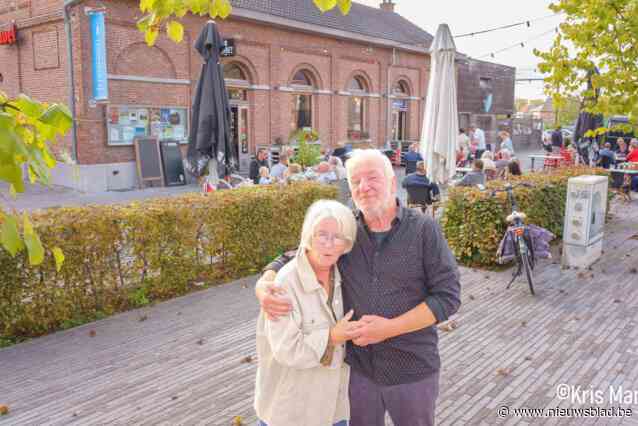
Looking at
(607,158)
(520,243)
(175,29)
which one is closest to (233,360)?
(175,29)

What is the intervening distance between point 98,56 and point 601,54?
1242 centimetres

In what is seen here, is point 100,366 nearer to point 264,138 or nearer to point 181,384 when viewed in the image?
point 181,384

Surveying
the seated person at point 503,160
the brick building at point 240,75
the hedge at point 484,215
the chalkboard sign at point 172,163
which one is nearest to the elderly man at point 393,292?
the hedge at point 484,215

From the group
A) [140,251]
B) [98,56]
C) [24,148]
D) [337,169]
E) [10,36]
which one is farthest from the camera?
[10,36]

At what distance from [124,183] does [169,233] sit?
10.9 meters

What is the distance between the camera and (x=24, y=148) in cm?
133

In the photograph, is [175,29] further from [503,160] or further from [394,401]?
[503,160]

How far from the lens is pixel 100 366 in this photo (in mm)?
4699

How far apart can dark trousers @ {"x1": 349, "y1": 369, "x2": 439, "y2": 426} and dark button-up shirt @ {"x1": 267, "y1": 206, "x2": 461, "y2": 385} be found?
0.14 ft

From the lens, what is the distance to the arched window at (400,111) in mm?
27625

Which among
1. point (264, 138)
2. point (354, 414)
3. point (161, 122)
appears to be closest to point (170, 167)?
point (161, 122)

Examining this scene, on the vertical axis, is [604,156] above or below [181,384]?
above

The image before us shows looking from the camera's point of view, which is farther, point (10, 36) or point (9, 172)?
point (10, 36)

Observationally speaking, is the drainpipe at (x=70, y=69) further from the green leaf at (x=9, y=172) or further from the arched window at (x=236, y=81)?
the green leaf at (x=9, y=172)
